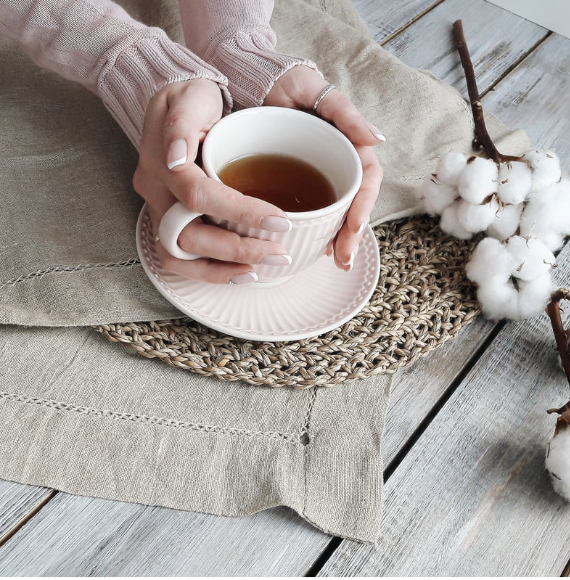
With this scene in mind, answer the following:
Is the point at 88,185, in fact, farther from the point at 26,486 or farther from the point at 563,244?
the point at 563,244

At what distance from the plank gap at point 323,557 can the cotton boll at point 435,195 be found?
0.38 meters

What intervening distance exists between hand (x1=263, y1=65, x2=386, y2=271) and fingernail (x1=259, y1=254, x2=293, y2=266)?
74mm

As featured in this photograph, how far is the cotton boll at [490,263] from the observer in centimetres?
70

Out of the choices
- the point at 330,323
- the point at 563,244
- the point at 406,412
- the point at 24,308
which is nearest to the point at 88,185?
the point at 24,308

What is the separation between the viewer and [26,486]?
581mm

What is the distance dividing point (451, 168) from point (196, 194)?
322mm

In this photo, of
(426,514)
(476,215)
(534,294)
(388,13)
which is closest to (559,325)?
(534,294)

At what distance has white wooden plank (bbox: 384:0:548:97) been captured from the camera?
105 centimetres

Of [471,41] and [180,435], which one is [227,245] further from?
[471,41]

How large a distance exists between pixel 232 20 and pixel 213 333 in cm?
36

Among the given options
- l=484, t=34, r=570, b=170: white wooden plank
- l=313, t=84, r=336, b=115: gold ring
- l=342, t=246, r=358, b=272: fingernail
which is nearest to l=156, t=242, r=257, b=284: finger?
l=342, t=246, r=358, b=272: fingernail

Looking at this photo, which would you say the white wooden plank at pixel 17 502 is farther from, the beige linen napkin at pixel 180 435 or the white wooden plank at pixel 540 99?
the white wooden plank at pixel 540 99

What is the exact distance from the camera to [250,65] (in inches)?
27.8

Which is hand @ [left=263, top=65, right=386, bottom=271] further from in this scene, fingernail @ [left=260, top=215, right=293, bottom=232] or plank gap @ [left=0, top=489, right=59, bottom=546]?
plank gap @ [left=0, top=489, right=59, bottom=546]
